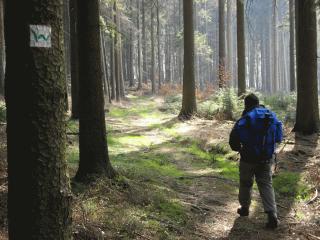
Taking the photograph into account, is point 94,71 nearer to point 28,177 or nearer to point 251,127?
point 251,127

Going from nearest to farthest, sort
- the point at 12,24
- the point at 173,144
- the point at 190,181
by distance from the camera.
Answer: the point at 12,24 < the point at 190,181 < the point at 173,144

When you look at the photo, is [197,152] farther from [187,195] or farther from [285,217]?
[285,217]

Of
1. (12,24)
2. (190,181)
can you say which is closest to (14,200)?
(12,24)

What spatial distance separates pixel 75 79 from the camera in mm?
17125

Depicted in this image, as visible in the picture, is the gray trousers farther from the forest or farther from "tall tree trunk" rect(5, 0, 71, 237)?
"tall tree trunk" rect(5, 0, 71, 237)

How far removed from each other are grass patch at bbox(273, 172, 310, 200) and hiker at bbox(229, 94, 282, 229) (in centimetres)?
180

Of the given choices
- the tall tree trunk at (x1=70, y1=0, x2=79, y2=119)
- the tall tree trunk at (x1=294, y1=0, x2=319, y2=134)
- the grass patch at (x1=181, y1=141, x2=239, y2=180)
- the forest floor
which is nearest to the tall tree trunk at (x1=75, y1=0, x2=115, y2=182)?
the forest floor

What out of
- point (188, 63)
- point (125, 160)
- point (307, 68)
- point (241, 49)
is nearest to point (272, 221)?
point (125, 160)

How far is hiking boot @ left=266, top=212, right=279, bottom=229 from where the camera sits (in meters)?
6.69

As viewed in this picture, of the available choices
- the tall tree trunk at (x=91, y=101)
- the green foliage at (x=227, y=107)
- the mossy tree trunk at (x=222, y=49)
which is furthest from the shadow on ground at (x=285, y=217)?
the mossy tree trunk at (x=222, y=49)

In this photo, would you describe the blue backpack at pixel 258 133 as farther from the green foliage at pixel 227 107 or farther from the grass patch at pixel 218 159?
the green foliage at pixel 227 107

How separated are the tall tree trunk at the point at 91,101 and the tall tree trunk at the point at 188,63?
12.3m

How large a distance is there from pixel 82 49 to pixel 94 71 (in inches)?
15.7

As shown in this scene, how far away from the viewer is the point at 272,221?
6.69 meters
